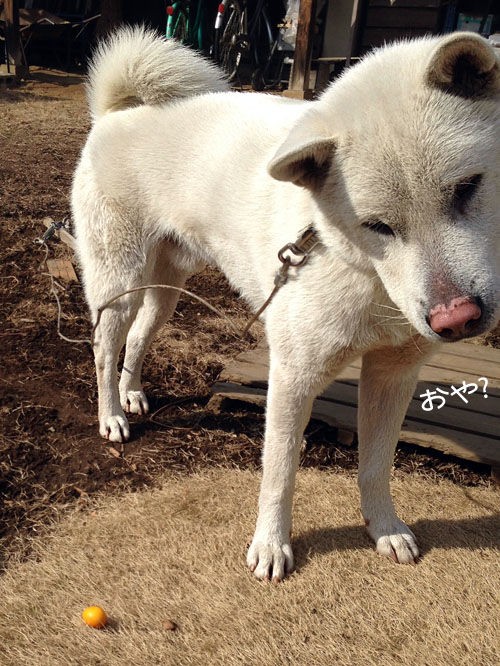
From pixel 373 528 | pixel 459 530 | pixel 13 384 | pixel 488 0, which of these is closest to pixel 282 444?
pixel 373 528

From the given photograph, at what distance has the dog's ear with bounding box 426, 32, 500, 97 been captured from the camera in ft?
5.20

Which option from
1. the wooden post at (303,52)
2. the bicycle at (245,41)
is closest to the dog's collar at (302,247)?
the wooden post at (303,52)

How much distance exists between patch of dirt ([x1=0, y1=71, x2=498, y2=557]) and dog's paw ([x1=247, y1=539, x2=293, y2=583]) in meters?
0.63

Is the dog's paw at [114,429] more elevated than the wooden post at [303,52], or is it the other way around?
the wooden post at [303,52]

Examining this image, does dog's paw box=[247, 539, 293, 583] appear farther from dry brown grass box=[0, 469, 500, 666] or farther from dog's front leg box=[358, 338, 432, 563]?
dog's front leg box=[358, 338, 432, 563]

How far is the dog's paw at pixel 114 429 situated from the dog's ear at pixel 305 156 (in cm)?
159

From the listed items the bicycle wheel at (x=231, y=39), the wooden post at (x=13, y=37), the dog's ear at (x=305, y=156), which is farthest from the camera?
the bicycle wheel at (x=231, y=39)

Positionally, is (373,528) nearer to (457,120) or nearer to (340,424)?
(340,424)

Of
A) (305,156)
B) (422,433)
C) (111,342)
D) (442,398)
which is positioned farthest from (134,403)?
(305,156)

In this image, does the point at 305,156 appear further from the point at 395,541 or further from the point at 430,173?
the point at 395,541

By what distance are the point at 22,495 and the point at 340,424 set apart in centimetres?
131

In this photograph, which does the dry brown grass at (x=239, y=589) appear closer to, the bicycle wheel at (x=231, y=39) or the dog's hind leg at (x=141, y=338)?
the dog's hind leg at (x=141, y=338)

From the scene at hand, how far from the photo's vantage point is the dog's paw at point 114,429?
9.91 feet

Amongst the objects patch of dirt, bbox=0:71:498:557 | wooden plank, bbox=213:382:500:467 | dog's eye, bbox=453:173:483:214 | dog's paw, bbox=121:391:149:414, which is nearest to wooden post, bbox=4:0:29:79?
patch of dirt, bbox=0:71:498:557
